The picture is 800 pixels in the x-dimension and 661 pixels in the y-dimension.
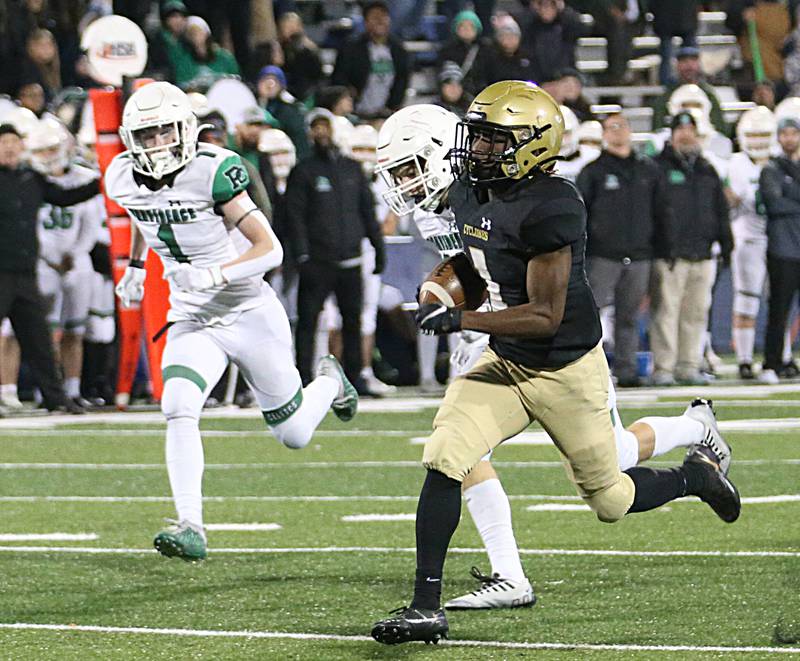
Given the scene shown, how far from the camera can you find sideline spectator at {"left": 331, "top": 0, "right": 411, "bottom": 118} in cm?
1510

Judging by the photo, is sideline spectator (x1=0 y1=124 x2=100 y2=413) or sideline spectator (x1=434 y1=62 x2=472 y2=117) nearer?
sideline spectator (x1=0 y1=124 x2=100 y2=413)

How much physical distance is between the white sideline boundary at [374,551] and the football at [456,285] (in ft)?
5.24

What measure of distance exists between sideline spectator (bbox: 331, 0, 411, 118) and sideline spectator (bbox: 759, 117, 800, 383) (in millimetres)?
3378

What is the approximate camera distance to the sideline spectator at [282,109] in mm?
13820

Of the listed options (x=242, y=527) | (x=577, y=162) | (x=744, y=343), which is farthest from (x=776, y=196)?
(x=242, y=527)

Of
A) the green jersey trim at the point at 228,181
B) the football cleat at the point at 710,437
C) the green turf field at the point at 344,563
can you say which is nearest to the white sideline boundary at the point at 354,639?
the green turf field at the point at 344,563

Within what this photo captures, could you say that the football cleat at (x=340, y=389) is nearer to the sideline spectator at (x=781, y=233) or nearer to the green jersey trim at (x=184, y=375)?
the green jersey trim at (x=184, y=375)

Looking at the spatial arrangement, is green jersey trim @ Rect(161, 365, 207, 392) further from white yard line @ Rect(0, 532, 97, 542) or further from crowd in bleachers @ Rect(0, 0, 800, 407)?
crowd in bleachers @ Rect(0, 0, 800, 407)

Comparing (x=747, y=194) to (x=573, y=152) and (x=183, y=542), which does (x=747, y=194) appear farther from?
(x=183, y=542)

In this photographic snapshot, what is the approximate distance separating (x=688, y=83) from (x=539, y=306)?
34.5 feet

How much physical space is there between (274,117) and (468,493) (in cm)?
866

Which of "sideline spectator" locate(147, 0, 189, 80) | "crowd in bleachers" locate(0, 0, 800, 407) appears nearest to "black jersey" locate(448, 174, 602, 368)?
"crowd in bleachers" locate(0, 0, 800, 407)

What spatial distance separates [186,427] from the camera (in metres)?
6.02

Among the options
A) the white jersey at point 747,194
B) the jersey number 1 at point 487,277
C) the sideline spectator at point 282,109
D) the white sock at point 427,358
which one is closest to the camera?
the jersey number 1 at point 487,277
